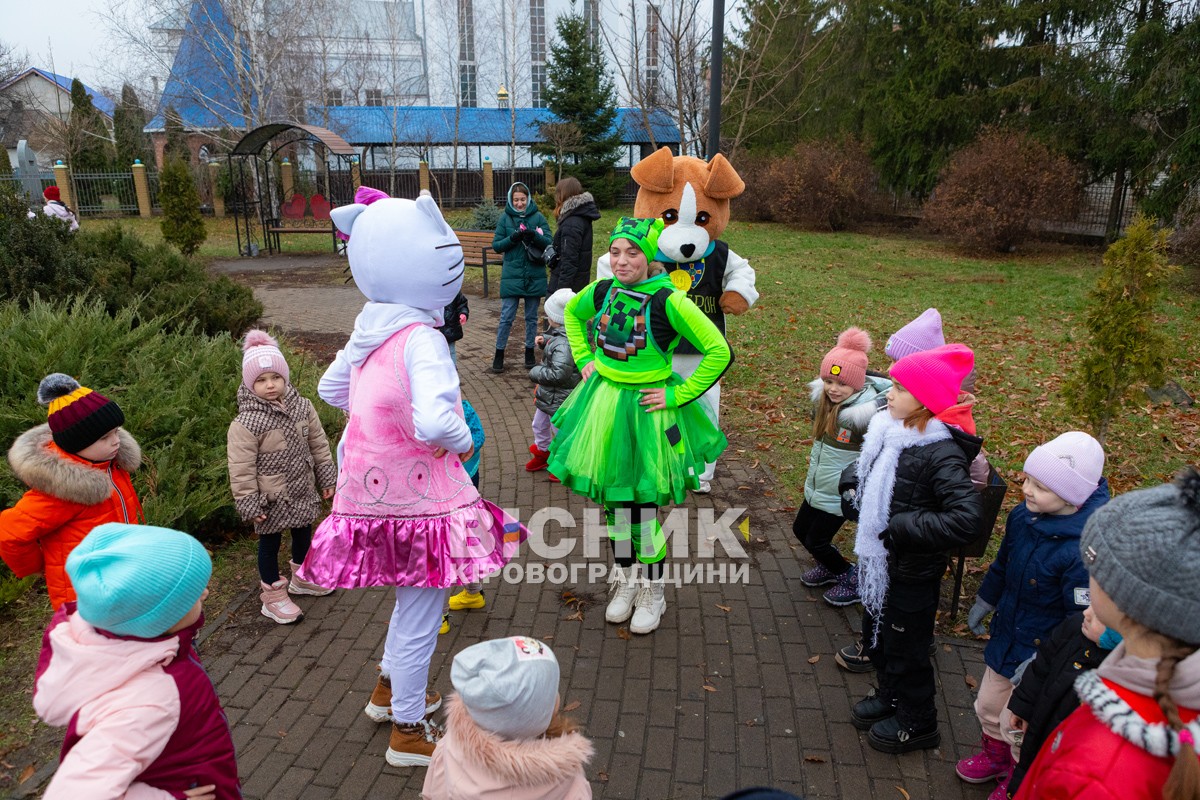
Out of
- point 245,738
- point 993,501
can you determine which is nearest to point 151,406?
point 245,738

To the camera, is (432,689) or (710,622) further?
(710,622)

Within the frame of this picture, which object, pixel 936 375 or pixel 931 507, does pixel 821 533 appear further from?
pixel 936 375

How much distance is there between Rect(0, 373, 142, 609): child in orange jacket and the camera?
10.4 ft

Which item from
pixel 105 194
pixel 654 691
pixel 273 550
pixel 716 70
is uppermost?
pixel 716 70

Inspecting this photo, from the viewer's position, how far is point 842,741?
137 inches

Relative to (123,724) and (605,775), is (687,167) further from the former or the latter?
(123,724)

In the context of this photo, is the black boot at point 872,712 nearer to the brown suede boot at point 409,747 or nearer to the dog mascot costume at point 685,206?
the brown suede boot at point 409,747

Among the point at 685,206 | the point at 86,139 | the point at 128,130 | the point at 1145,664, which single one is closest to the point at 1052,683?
the point at 1145,664

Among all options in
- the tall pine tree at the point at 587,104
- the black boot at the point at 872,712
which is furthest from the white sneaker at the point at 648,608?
the tall pine tree at the point at 587,104

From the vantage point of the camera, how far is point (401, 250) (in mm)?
3018

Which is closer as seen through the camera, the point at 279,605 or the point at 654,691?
the point at 654,691

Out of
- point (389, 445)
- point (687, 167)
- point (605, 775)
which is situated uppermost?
point (687, 167)

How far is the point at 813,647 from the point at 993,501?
4.02 feet

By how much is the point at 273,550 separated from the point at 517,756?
2737 mm
